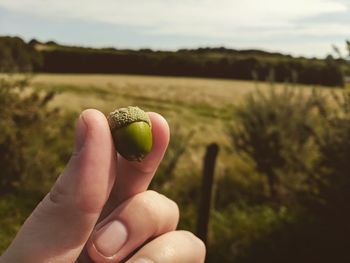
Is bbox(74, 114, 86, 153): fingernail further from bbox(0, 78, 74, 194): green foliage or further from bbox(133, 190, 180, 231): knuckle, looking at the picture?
bbox(0, 78, 74, 194): green foliage

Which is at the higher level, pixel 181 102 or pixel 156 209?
pixel 156 209

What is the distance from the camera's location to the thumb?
1.23m

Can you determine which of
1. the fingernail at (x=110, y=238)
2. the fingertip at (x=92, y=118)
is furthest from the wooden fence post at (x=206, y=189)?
the fingertip at (x=92, y=118)

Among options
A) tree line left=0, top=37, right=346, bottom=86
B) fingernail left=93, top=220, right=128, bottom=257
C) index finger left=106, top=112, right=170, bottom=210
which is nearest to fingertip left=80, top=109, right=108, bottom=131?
index finger left=106, top=112, right=170, bottom=210

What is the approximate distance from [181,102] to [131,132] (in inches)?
994

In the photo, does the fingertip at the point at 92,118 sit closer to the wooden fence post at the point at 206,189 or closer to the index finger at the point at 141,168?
the index finger at the point at 141,168

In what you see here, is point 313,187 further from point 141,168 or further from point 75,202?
point 75,202

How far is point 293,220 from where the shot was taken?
7777mm

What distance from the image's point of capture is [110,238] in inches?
63.6

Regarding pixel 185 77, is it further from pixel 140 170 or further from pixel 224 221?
pixel 140 170

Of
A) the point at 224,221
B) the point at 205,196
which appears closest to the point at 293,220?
the point at 224,221

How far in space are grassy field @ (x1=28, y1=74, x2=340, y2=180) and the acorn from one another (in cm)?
830

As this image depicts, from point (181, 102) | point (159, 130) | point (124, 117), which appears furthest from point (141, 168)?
point (181, 102)

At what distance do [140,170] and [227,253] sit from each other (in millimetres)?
5587
